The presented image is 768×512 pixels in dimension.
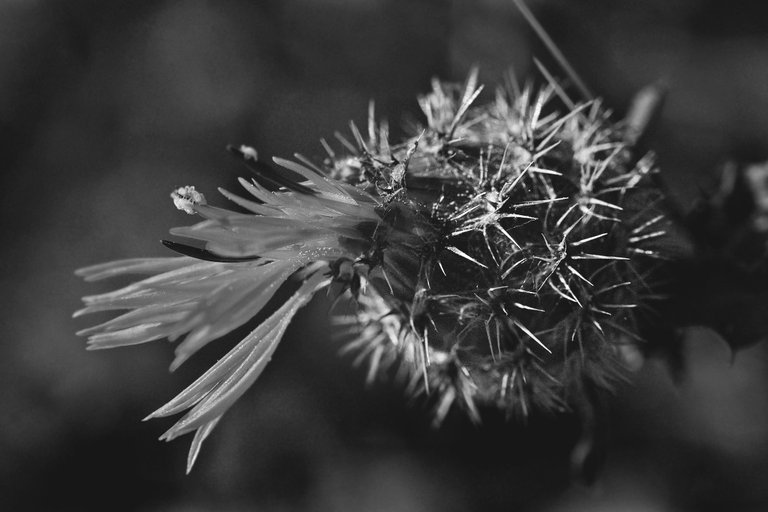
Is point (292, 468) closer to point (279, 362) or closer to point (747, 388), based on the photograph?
point (279, 362)

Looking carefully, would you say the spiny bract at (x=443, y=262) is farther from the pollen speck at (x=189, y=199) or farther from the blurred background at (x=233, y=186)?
the blurred background at (x=233, y=186)

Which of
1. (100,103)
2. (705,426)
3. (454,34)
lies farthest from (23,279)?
(705,426)

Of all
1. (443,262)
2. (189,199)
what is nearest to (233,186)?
(189,199)

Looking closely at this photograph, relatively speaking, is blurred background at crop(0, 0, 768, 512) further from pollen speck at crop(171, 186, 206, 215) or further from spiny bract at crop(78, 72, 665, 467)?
pollen speck at crop(171, 186, 206, 215)

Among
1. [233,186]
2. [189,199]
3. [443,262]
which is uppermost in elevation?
[233,186]

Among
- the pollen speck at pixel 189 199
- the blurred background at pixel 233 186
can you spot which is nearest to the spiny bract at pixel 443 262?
the pollen speck at pixel 189 199

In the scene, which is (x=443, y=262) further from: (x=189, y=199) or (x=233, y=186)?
(x=233, y=186)

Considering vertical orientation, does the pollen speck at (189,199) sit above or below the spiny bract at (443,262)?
above
